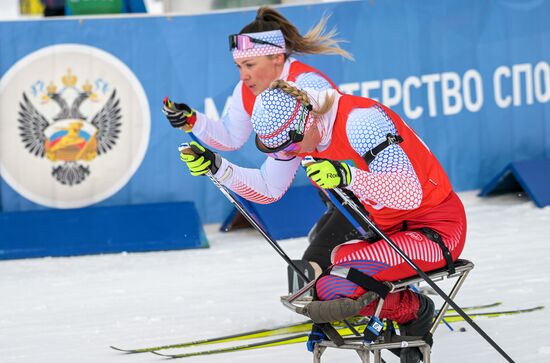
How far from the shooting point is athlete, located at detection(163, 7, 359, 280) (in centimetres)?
506

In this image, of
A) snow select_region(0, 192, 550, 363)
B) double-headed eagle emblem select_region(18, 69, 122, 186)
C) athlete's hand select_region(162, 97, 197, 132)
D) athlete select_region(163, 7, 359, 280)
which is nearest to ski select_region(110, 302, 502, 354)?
snow select_region(0, 192, 550, 363)

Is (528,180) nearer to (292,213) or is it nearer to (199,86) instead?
(292,213)

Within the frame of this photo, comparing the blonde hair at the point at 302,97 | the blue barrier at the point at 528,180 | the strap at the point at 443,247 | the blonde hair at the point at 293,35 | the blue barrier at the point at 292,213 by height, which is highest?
the blonde hair at the point at 302,97

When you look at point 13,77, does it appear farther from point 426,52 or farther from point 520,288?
point 520,288

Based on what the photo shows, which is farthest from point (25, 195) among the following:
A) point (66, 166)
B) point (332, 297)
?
point (332, 297)

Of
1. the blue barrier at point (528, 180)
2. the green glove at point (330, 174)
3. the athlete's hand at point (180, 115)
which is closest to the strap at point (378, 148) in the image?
the green glove at point (330, 174)

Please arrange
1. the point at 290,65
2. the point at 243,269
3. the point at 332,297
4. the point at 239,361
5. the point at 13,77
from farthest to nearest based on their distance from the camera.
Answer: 1. the point at 13,77
2. the point at 243,269
3. the point at 290,65
4. the point at 239,361
5. the point at 332,297

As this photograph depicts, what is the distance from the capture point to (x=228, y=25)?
8.46 meters

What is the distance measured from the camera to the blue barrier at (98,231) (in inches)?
304

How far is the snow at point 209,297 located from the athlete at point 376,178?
0.89 metres

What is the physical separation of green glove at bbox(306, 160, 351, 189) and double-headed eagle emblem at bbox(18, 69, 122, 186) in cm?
480

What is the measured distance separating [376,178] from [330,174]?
190 mm

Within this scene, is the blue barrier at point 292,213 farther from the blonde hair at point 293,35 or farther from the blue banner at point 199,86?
the blonde hair at point 293,35

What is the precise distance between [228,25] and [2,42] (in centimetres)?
180
